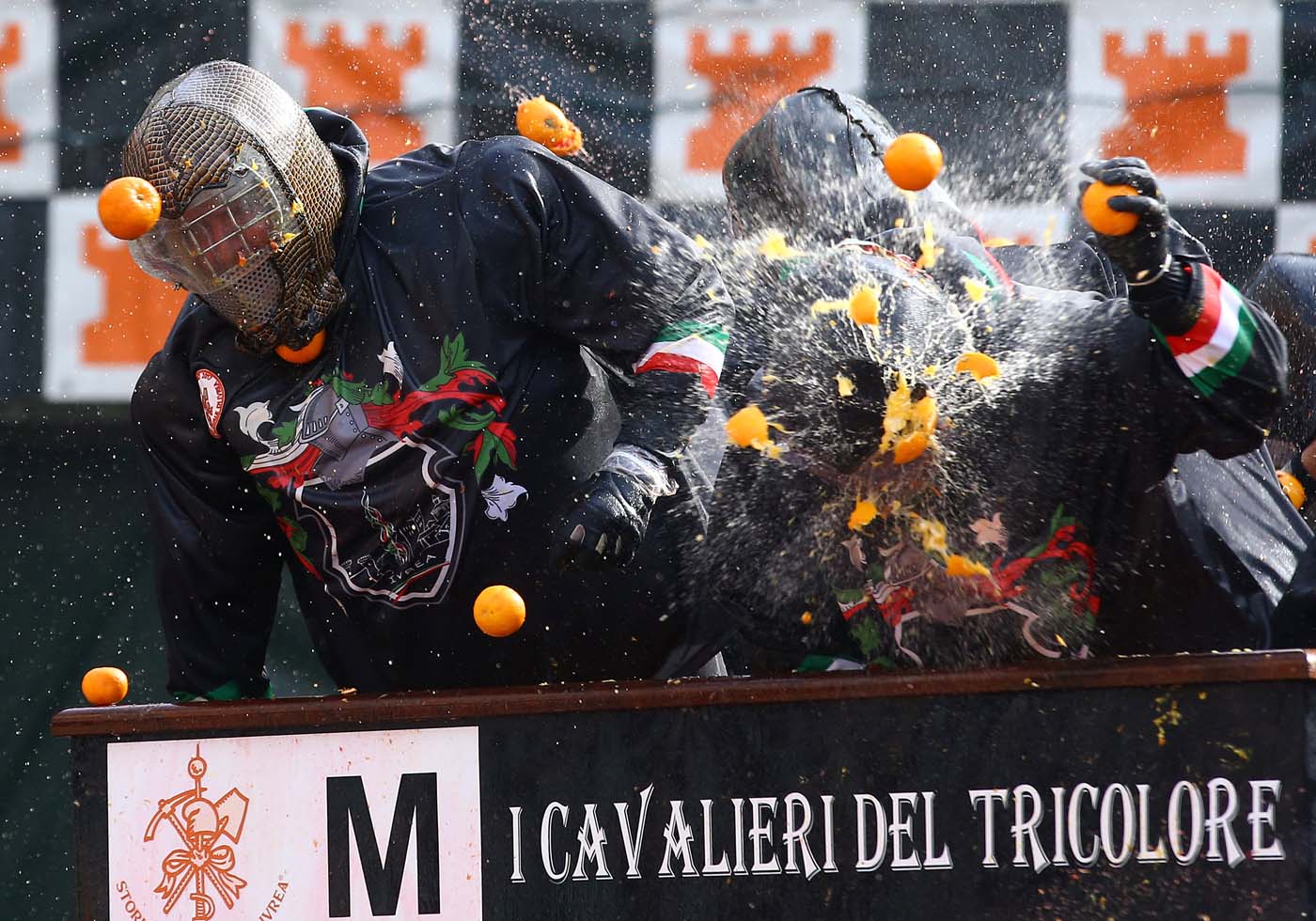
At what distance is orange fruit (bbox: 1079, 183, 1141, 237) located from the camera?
1794 millimetres

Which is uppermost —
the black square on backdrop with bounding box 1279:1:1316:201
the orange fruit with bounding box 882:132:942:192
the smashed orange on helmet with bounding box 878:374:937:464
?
the black square on backdrop with bounding box 1279:1:1316:201

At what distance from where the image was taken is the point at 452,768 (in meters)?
2.04

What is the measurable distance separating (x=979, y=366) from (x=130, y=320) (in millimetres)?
2173

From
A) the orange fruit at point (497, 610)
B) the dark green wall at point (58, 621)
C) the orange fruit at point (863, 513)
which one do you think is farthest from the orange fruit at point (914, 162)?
the dark green wall at point (58, 621)

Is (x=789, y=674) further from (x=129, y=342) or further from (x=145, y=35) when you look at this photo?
(x=145, y=35)

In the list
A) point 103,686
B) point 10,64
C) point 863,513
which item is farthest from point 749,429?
point 10,64

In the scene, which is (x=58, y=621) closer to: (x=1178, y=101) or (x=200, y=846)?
(x=200, y=846)

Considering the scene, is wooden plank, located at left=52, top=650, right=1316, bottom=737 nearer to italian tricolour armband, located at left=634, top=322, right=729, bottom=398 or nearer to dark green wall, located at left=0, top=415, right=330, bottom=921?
italian tricolour armband, located at left=634, top=322, right=729, bottom=398

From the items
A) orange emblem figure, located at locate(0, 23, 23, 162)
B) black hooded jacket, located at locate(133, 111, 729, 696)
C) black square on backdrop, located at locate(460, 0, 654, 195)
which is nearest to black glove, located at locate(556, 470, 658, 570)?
black hooded jacket, located at locate(133, 111, 729, 696)

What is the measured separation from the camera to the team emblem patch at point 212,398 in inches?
98.3

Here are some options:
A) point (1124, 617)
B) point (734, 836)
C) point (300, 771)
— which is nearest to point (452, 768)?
Answer: point (300, 771)

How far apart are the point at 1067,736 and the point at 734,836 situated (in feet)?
1.29

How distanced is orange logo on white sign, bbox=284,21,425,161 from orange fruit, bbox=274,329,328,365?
3.97 feet

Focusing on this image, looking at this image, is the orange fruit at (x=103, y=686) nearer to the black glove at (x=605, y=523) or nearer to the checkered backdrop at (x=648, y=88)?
the black glove at (x=605, y=523)
